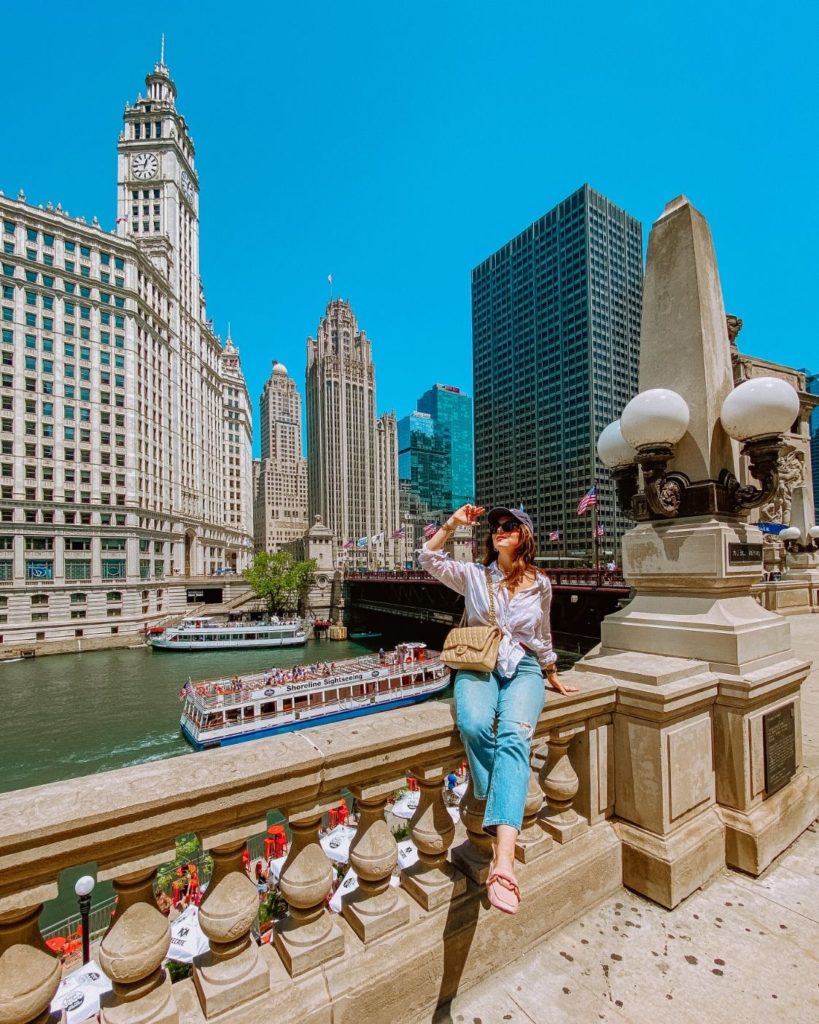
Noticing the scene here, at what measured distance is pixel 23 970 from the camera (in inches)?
67.1

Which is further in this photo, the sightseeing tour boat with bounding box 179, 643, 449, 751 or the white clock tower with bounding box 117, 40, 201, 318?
the white clock tower with bounding box 117, 40, 201, 318

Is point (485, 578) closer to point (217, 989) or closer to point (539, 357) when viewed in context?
point (217, 989)

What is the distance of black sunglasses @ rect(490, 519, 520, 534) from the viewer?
3.51m

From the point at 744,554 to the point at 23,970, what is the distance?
5.13 m

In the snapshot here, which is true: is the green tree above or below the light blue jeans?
below

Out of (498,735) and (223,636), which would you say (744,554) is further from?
(223,636)

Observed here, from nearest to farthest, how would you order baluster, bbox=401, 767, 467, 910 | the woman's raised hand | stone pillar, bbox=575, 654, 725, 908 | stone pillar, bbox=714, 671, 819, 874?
baluster, bbox=401, 767, 467, 910
stone pillar, bbox=575, 654, 725, 908
the woman's raised hand
stone pillar, bbox=714, 671, 819, 874

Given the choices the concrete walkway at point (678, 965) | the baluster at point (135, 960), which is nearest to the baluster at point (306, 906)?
the baluster at point (135, 960)

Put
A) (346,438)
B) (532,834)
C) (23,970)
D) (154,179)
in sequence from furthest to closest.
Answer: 1. (346,438)
2. (154,179)
3. (532,834)
4. (23,970)

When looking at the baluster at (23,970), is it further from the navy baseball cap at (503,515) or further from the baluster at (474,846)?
the navy baseball cap at (503,515)

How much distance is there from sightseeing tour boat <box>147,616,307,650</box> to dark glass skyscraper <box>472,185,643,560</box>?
70723 millimetres

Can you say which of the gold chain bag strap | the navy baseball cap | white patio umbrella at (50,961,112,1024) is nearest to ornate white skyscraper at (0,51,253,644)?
white patio umbrella at (50,961,112,1024)

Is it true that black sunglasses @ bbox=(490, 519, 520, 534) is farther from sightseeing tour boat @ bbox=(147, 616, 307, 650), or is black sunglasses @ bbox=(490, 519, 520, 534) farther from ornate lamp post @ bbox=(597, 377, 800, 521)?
sightseeing tour boat @ bbox=(147, 616, 307, 650)

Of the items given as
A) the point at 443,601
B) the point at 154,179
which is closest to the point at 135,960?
the point at 443,601
